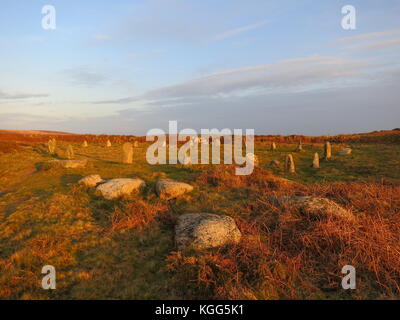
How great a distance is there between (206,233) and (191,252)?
651 mm

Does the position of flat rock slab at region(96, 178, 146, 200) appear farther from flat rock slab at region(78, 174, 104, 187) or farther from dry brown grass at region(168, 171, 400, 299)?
dry brown grass at region(168, 171, 400, 299)

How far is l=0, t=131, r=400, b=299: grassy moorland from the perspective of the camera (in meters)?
5.54

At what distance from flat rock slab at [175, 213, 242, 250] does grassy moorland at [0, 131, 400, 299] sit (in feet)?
0.92

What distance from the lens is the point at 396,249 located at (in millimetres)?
6242

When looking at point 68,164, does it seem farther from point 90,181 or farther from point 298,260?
point 298,260

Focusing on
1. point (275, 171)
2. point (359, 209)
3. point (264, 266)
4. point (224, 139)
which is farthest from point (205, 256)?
point (224, 139)

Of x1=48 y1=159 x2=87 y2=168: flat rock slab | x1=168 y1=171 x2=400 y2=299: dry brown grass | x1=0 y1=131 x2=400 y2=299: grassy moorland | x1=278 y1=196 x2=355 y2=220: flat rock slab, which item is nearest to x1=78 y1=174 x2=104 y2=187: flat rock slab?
x1=0 y1=131 x2=400 y2=299: grassy moorland

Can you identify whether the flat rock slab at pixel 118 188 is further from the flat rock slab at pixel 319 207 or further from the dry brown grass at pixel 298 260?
the flat rock slab at pixel 319 207

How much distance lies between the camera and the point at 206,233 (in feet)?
23.0

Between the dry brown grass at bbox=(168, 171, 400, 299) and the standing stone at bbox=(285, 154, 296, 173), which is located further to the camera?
the standing stone at bbox=(285, 154, 296, 173)

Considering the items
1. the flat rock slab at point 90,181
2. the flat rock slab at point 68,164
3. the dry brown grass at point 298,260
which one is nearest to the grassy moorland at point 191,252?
the dry brown grass at point 298,260

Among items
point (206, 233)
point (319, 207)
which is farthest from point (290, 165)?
point (206, 233)
